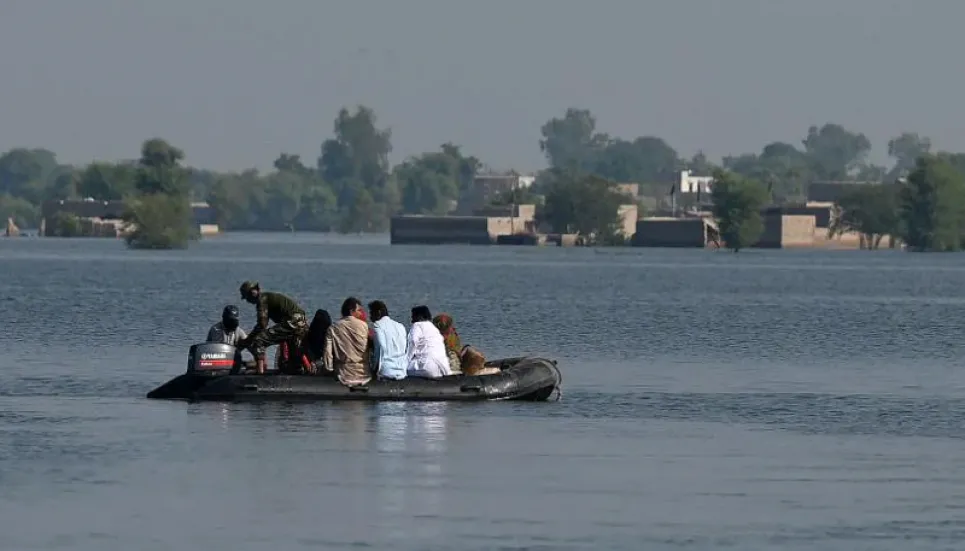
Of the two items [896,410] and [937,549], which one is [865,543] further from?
[896,410]

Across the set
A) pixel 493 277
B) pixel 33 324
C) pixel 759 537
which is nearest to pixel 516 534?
pixel 759 537

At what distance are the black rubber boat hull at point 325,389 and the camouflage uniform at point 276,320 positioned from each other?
1.95 feet

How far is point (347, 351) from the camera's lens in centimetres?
3938

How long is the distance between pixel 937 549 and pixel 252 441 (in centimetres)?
1213

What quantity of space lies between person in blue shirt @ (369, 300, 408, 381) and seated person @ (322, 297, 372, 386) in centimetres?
20

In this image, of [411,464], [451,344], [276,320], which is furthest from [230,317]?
[411,464]

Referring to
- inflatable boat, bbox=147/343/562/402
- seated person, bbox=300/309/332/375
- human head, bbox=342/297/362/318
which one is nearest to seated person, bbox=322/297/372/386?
human head, bbox=342/297/362/318

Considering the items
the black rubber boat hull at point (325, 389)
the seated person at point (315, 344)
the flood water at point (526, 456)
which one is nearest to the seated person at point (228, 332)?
the black rubber boat hull at point (325, 389)

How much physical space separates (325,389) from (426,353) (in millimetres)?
1823

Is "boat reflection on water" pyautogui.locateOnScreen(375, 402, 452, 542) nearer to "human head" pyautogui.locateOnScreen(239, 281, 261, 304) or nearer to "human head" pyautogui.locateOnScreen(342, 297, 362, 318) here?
"human head" pyautogui.locateOnScreen(342, 297, 362, 318)

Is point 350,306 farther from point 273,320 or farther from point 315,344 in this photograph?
point 315,344

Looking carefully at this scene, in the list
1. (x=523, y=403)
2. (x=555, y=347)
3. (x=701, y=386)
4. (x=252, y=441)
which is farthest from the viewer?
(x=555, y=347)

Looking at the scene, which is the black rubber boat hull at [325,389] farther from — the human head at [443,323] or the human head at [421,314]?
the human head at [421,314]

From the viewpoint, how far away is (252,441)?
3388cm
